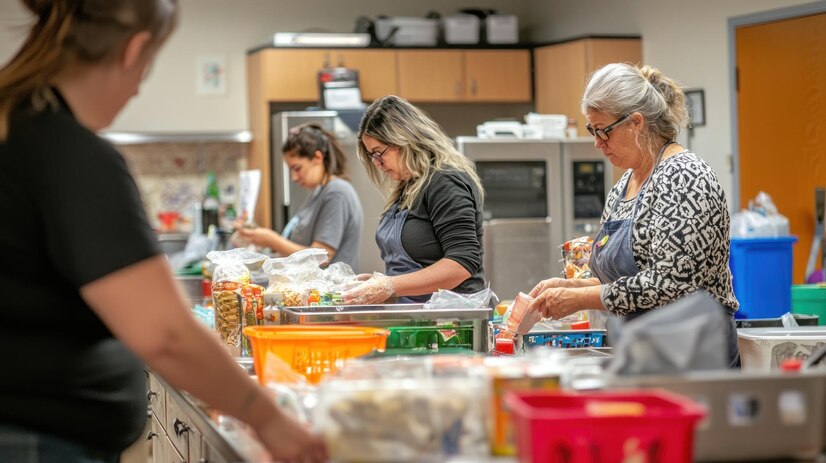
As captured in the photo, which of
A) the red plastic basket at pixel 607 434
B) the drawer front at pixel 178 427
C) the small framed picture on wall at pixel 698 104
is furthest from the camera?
the small framed picture on wall at pixel 698 104

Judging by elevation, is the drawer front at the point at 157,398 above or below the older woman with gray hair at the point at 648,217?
below

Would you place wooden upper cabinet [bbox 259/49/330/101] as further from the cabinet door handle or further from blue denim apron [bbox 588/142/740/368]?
the cabinet door handle

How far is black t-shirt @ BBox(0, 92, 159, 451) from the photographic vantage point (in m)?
1.46

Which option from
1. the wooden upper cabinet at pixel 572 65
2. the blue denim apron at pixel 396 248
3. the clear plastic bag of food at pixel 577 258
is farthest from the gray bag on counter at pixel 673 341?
the wooden upper cabinet at pixel 572 65

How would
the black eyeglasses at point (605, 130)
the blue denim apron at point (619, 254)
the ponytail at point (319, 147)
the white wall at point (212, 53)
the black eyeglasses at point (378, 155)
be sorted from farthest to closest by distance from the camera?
the white wall at point (212, 53) < the ponytail at point (319, 147) < the black eyeglasses at point (378, 155) < the black eyeglasses at point (605, 130) < the blue denim apron at point (619, 254)

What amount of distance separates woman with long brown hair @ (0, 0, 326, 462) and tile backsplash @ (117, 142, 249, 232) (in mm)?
6428

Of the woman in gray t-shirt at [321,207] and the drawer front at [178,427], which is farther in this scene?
the woman in gray t-shirt at [321,207]

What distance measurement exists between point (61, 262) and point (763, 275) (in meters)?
4.04

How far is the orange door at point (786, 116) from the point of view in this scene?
6.29 meters

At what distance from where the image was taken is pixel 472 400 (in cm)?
144

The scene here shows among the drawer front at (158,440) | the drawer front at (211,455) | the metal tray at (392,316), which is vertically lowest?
the drawer front at (158,440)

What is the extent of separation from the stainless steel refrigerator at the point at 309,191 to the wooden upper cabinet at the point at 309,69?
0.69ft

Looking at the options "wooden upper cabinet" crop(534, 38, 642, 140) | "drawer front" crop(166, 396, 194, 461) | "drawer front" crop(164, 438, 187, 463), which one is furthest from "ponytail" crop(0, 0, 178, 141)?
"wooden upper cabinet" crop(534, 38, 642, 140)

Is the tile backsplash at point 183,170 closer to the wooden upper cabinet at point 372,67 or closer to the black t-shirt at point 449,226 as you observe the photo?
the wooden upper cabinet at point 372,67
